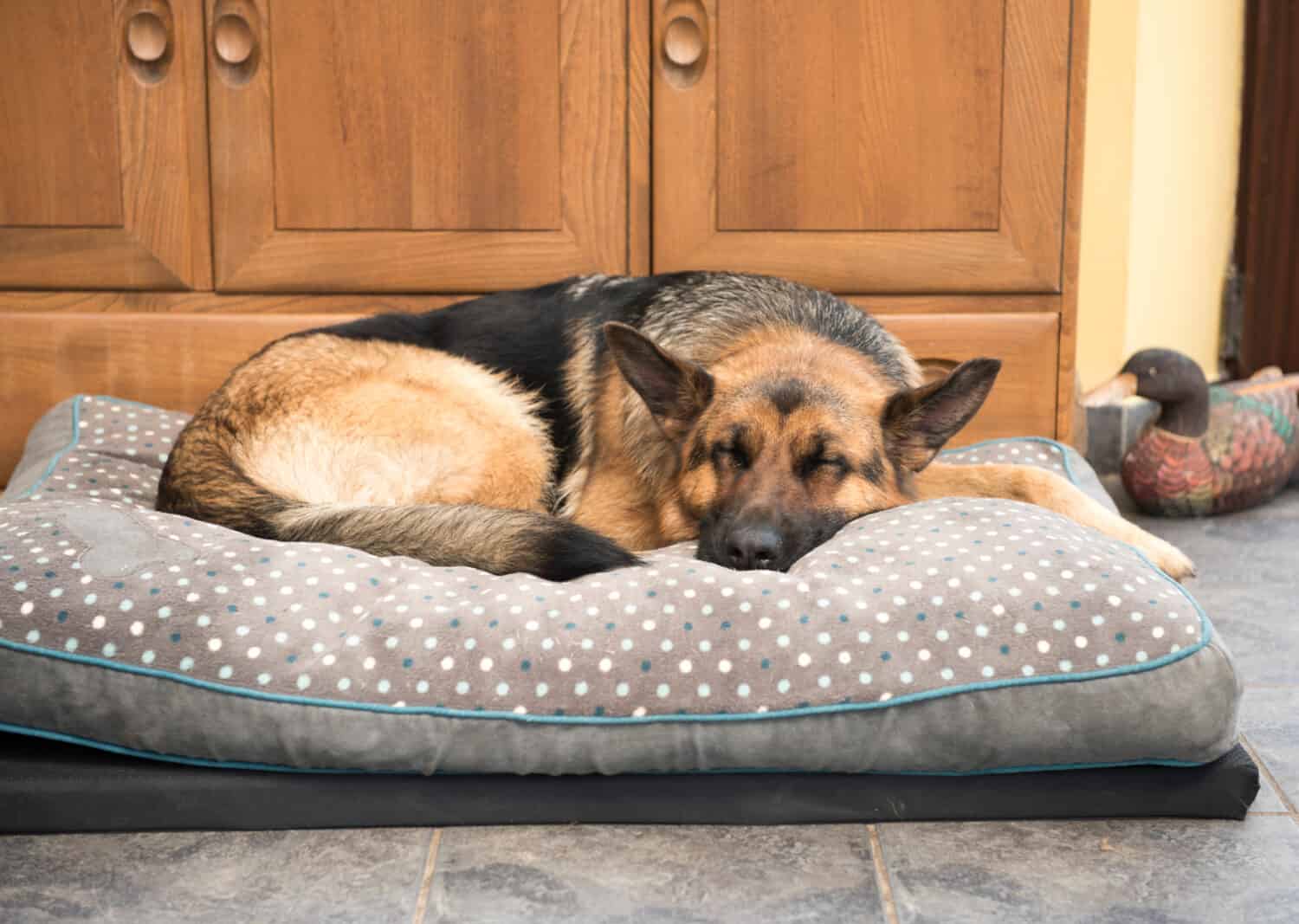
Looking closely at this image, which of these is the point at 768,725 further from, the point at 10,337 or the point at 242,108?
the point at 10,337

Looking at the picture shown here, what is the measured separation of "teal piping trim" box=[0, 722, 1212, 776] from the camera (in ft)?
5.49

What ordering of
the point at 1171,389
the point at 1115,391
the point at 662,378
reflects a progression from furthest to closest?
the point at 1115,391, the point at 1171,389, the point at 662,378

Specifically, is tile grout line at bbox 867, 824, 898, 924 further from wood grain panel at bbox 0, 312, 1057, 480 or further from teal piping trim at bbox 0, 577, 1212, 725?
wood grain panel at bbox 0, 312, 1057, 480

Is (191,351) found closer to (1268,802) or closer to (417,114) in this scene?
(417,114)

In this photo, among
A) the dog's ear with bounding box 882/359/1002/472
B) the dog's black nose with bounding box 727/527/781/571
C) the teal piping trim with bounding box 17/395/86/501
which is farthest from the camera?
the teal piping trim with bounding box 17/395/86/501

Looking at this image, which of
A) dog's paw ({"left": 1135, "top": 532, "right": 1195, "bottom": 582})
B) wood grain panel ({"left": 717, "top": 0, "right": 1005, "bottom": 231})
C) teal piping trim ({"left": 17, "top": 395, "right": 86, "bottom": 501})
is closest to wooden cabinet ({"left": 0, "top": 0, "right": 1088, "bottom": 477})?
wood grain panel ({"left": 717, "top": 0, "right": 1005, "bottom": 231})

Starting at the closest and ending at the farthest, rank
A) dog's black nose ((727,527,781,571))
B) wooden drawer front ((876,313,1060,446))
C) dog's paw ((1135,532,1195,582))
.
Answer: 1. dog's black nose ((727,527,781,571))
2. dog's paw ((1135,532,1195,582))
3. wooden drawer front ((876,313,1060,446))

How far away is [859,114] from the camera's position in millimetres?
3098

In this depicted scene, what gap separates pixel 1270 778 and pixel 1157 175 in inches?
121

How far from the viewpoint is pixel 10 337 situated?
3.20 m

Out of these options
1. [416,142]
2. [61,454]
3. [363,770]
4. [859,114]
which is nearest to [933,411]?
[859,114]

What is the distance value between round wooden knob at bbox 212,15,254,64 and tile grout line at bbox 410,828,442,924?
2.21 meters

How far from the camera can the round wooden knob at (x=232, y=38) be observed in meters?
3.05

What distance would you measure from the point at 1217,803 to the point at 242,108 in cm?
270
